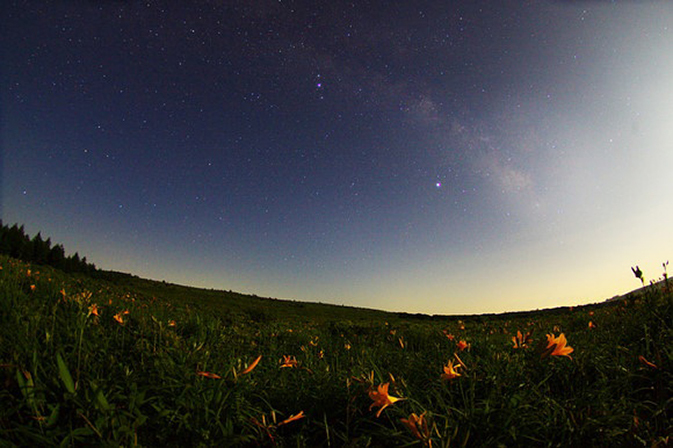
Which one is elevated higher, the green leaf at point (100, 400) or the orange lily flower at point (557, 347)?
the orange lily flower at point (557, 347)

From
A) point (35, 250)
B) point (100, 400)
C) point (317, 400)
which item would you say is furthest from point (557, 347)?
point (35, 250)

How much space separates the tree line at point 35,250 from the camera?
137 ft

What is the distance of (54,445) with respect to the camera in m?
1.09

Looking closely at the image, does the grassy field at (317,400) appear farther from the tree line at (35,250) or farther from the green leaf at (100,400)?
the tree line at (35,250)

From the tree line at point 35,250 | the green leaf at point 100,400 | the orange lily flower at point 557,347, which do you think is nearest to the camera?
the green leaf at point 100,400

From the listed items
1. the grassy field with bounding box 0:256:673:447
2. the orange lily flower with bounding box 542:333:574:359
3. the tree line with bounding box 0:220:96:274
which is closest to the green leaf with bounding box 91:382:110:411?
the grassy field with bounding box 0:256:673:447

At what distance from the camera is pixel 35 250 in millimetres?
46000

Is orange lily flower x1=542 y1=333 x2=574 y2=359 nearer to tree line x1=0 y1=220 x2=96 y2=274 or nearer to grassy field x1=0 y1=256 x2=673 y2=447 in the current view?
grassy field x1=0 y1=256 x2=673 y2=447

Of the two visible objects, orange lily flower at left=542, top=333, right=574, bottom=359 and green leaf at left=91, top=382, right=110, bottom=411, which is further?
orange lily flower at left=542, top=333, right=574, bottom=359

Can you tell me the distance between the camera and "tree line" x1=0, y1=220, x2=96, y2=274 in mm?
41659

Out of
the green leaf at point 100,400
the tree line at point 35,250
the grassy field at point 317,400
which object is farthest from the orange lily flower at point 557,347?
the tree line at point 35,250

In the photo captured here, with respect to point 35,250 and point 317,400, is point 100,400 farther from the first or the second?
point 35,250

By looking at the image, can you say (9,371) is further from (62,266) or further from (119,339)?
(62,266)

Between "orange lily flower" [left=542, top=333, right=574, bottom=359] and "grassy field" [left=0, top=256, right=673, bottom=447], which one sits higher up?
"orange lily flower" [left=542, top=333, right=574, bottom=359]
